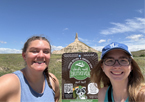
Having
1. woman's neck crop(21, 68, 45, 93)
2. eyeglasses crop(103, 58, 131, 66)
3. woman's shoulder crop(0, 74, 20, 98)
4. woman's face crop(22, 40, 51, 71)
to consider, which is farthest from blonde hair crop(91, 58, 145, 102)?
woman's shoulder crop(0, 74, 20, 98)

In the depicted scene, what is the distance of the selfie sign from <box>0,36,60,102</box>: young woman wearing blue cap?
1.29 metres

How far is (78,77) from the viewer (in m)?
4.20

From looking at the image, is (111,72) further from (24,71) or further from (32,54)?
(24,71)

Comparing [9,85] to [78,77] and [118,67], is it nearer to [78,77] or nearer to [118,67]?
[118,67]

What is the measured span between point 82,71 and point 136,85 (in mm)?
2121

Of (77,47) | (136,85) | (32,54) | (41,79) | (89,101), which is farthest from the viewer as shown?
(77,47)

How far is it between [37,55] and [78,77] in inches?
78.8

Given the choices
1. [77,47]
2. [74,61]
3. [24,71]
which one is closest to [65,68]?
[74,61]

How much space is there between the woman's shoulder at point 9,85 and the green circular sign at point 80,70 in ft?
6.95

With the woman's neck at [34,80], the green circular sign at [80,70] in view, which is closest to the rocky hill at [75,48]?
the green circular sign at [80,70]

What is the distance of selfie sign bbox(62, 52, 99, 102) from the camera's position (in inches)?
165

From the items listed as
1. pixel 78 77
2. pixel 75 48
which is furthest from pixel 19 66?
pixel 75 48

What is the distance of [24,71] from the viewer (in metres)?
2.68

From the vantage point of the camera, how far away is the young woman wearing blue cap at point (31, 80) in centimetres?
220
